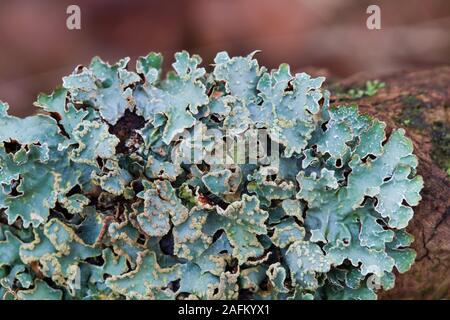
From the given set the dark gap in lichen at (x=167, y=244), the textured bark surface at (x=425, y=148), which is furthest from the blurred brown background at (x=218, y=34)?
the dark gap in lichen at (x=167, y=244)

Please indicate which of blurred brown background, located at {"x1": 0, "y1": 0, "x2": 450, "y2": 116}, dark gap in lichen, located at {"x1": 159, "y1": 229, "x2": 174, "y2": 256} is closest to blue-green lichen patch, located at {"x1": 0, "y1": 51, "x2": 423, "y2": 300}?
dark gap in lichen, located at {"x1": 159, "y1": 229, "x2": 174, "y2": 256}

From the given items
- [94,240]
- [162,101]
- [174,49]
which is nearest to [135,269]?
[94,240]

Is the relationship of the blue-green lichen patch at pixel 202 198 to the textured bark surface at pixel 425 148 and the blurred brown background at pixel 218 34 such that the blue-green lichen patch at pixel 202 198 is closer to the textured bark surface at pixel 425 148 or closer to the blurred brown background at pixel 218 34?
the textured bark surface at pixel 425 148

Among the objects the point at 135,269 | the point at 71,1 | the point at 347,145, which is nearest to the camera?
the point at 135,269

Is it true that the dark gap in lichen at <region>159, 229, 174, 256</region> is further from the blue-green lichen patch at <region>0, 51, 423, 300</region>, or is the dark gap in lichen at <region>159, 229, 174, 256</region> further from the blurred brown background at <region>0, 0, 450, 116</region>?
the blurred brown background at <region>0, 0, 450, 116</region>

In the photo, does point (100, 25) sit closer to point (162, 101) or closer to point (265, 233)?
point (162, 101)

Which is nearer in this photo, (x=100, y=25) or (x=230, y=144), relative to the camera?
(x=230, y=144)
